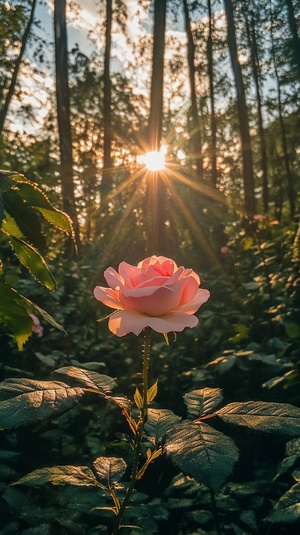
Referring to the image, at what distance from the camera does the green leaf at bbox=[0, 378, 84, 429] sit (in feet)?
2.56

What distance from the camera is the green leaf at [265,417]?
0.81m

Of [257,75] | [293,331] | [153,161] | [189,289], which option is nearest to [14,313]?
[189,289]

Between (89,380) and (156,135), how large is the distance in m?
6.14

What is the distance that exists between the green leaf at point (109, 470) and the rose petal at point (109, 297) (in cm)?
42

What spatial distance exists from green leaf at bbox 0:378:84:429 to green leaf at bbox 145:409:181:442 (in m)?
0.23

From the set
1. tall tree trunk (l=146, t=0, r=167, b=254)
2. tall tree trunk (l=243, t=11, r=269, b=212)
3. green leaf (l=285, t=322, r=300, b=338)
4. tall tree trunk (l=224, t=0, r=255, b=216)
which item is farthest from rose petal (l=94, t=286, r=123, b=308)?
tall tree trunk (l=243, t=11, r=269, b=212)

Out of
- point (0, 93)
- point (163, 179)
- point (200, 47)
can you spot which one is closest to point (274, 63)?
point (200, 47)

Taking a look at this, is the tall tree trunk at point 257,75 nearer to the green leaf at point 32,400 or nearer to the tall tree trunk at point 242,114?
the tall tree trunk at point 242,114

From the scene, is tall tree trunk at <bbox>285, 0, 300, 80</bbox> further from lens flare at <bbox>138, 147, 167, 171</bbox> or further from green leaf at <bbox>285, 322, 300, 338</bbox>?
green leaf at <bbox>285, 322, 300, 338</bbox>

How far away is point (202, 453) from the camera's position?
2.50 feet

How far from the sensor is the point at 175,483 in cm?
155

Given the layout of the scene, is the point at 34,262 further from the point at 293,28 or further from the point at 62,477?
the point at 293,28

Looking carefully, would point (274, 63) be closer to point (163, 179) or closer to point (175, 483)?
point (163, 179)

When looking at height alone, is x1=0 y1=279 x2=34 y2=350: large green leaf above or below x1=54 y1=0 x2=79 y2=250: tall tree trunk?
below
